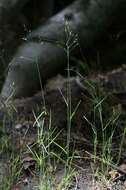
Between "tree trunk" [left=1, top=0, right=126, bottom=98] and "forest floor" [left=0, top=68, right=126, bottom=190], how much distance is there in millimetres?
158

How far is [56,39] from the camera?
12.3ft

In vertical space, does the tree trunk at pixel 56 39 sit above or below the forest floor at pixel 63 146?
above

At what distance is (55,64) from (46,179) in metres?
1.55

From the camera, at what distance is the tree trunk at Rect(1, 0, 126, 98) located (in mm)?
3535

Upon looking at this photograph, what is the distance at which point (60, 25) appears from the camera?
12.6 feet

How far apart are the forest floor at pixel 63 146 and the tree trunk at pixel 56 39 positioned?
0.16m

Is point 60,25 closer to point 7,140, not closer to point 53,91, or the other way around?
point 53,91

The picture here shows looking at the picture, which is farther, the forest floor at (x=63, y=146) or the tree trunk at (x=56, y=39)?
the tree trunk at (x=56, y=39)

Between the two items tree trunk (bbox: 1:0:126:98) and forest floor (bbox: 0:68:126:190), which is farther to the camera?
tree trunk (bbox: 1:0:126:98)

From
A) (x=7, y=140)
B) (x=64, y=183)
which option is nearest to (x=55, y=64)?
(x=7, y=140)

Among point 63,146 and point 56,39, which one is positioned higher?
point 56,39

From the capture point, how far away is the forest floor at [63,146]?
8.15 feet

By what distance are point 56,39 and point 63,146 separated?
1.14 metres

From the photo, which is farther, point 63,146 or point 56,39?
point 56,39
